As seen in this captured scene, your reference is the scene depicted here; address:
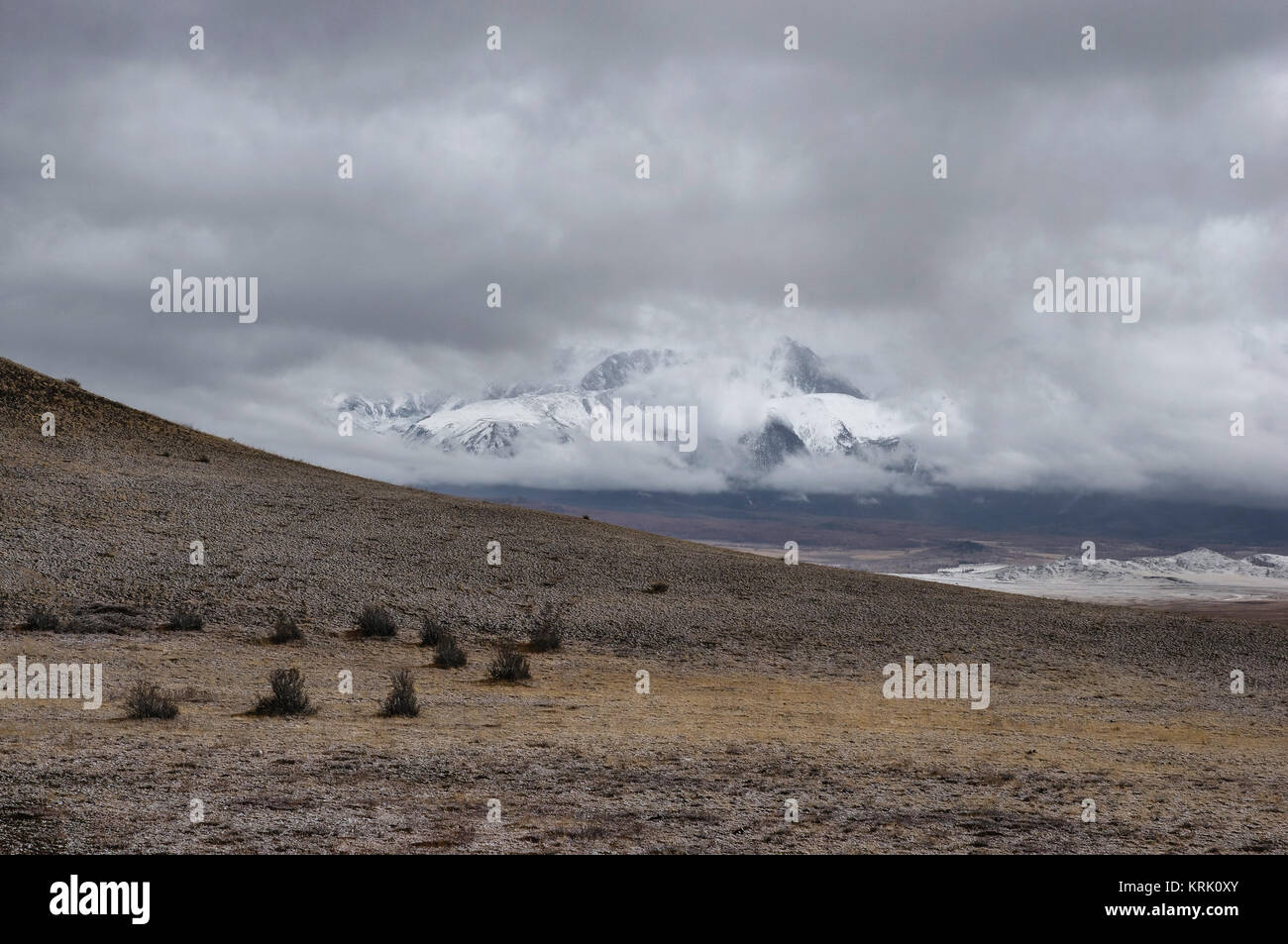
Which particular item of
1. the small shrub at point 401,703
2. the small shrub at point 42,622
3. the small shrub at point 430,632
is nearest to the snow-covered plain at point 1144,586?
the small shrub at point 430,632

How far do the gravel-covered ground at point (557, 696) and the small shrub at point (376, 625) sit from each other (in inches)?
31.4

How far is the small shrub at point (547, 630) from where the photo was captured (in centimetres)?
2227

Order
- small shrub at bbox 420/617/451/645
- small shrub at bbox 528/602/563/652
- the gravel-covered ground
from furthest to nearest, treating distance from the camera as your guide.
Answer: small shrub at bbox 528/602/563/652 → small shrub at bbox 420/617/451/645 → the gravel-covered ground

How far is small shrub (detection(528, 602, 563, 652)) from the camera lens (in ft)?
73.0

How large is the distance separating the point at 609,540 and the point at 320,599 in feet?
42.2

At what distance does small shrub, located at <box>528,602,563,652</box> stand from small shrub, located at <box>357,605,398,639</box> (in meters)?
3.31

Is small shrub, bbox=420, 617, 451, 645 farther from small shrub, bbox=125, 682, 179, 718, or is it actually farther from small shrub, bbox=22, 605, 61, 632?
small shrub, bbox=125, 682, 179, 718

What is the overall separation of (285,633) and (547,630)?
5936 mm

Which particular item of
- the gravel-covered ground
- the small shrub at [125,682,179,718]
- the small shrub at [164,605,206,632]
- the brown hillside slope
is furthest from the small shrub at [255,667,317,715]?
the brown hillside slope

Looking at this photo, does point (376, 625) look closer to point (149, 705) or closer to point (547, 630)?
point (547, 630)

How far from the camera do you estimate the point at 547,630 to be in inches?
910

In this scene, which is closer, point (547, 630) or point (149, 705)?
point (149, 705)

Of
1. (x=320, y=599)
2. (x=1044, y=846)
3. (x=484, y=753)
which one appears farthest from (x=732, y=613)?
(x=1044, y=846)

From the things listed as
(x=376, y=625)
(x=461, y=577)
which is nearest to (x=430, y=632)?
(x=376, y=625)
